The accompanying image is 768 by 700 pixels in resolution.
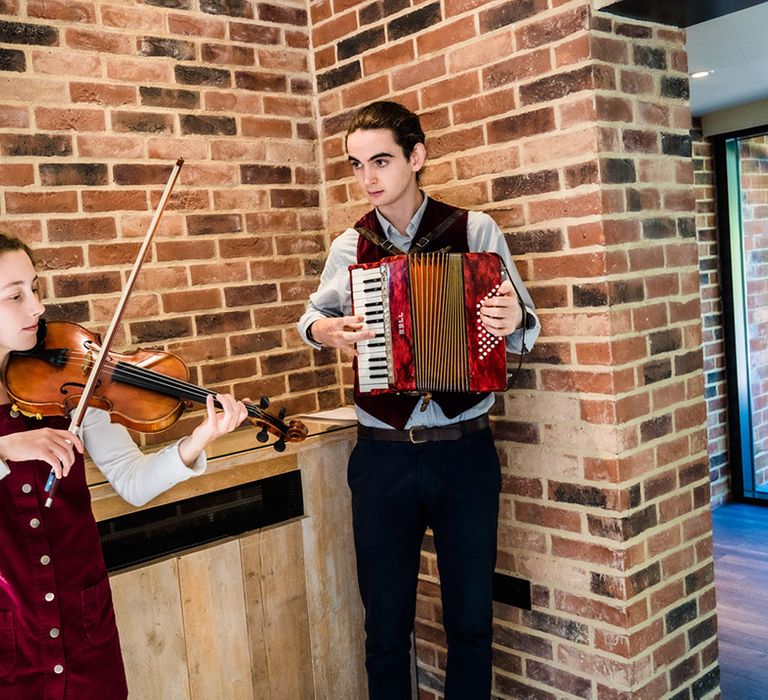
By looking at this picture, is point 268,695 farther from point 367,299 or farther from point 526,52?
point 526,52

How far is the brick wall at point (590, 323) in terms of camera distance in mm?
2098

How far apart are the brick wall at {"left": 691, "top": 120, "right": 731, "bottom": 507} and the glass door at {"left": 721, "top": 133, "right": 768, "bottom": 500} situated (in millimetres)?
55

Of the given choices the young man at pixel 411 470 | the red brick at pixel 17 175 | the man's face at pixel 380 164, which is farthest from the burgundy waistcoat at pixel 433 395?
the red brick at pixel 17 175

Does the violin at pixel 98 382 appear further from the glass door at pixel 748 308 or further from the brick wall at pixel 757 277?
the brick wall at pixel 757 277

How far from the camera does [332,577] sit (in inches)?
94.6

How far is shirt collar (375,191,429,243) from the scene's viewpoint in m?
2.17

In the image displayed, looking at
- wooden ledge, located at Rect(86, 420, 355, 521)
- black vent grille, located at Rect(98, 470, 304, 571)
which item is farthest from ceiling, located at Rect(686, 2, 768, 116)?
black vent grille, located at Rect(98, 470, 304, 571)

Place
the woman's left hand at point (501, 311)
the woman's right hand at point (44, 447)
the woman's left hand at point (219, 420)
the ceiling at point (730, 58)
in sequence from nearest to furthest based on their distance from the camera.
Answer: the woman's right hand at point (44, 447) → the woman's left hand at point (219, 420) → the woman's left hand at point (501, 311) → the ceiling at point (730, 58)

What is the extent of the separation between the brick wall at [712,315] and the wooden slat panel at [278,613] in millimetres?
3192

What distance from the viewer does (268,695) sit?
225 centimetres

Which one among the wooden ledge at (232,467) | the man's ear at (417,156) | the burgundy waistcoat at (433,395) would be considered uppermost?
the man's ear at (417,156)

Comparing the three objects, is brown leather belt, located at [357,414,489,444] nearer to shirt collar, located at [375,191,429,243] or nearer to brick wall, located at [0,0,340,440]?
shirt collar, located at [375,191,429,243]

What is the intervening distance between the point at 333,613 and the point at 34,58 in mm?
1741

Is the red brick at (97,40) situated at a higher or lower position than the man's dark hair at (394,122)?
higher
